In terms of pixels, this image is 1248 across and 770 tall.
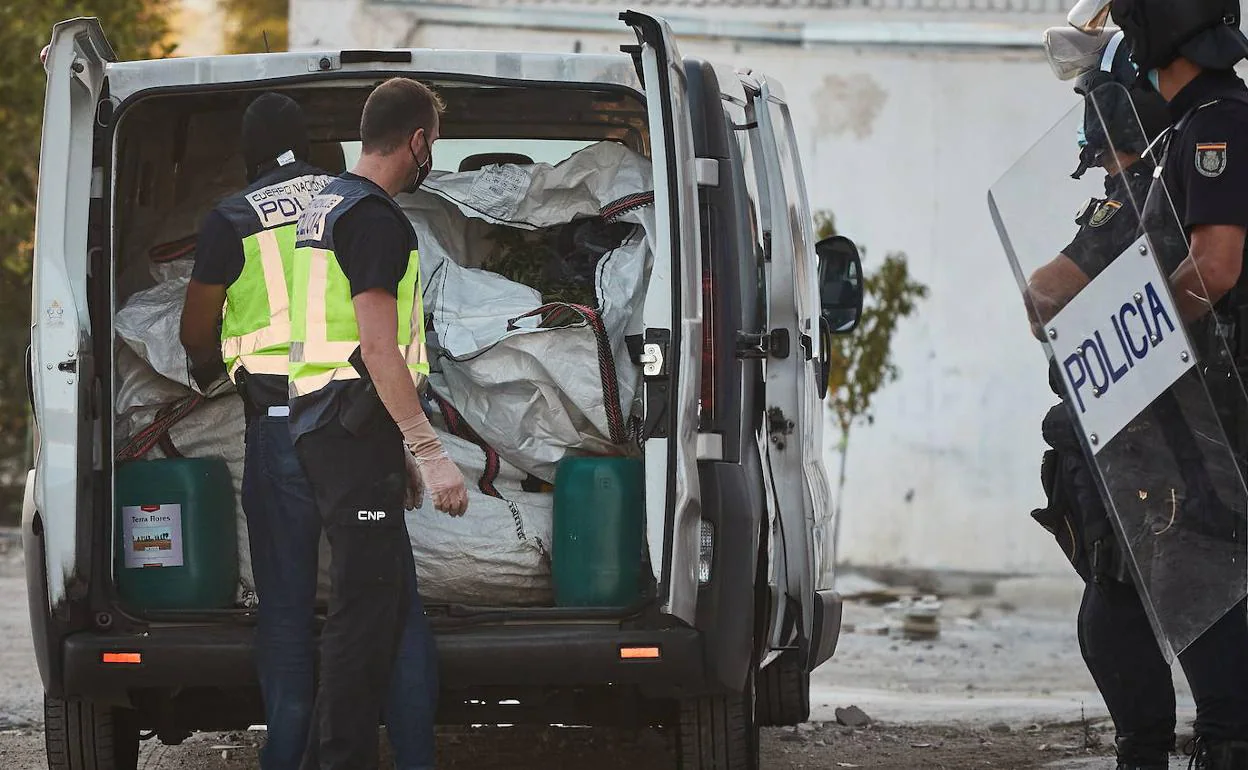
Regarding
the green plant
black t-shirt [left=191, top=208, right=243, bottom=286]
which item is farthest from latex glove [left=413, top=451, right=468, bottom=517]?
the green plant

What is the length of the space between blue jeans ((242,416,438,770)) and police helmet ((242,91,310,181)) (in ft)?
2.34

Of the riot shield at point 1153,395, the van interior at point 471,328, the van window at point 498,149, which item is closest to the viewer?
the riot shield at point 1153,395

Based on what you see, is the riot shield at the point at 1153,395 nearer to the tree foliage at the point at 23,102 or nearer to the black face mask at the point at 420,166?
the black face mask at the point at 420,166

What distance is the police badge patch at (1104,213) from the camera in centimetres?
402

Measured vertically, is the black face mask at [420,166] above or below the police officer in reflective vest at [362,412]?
above

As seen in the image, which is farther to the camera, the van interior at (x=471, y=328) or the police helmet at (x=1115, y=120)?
the van interior at (x=471, y=328)

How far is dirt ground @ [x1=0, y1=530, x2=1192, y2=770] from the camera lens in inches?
247

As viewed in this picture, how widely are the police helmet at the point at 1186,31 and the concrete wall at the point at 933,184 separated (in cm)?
990

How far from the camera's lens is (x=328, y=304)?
434 centimetres

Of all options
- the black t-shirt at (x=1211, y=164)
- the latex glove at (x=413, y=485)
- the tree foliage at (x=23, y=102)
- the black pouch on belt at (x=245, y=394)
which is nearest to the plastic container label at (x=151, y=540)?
the black pouch on belt at (x=245, y=394)

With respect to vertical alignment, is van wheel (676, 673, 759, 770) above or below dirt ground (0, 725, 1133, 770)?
above

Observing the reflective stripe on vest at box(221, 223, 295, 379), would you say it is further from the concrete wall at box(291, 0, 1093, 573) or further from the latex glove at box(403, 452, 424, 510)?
the concrete wall at box(291, 0, 1093, 573)

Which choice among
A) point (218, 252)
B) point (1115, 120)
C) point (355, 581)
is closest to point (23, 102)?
point (218, 252)

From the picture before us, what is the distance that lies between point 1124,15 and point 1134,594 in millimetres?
1337
